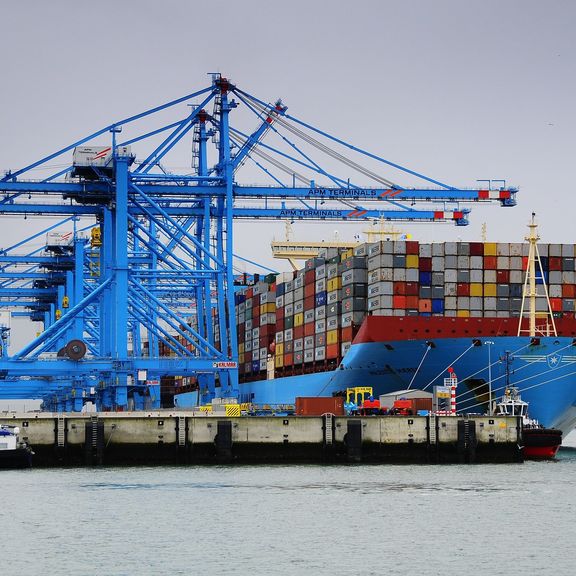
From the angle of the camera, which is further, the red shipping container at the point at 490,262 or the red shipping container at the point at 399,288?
the red shipping container at the point at 490,262

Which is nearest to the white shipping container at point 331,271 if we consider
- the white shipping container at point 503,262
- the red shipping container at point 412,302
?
the red shipping container at point 412,302

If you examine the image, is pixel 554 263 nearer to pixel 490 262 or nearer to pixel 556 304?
pixel 556 304

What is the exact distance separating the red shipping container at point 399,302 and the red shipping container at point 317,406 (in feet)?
20.0

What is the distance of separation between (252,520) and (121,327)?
3923cm

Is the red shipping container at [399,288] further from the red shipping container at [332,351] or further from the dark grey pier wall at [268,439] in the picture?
the dark grey pier wall at [268,439]

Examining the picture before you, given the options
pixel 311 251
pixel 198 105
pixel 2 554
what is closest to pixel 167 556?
pixel 2 554

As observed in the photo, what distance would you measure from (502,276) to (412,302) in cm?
499

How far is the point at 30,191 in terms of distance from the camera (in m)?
77.7

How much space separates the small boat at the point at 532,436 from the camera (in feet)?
208

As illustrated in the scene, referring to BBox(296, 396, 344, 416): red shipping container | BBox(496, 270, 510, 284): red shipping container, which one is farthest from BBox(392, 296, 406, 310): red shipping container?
BBox(296, 396, 344, 416): red shipping container

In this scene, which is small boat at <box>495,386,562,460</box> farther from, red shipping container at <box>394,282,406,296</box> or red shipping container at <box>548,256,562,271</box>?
red shipping container at <box>548,256,562,271</box>

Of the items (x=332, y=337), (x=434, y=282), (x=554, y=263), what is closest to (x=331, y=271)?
(x=332, y=337)

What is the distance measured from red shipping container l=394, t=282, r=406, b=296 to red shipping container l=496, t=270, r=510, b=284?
500cm

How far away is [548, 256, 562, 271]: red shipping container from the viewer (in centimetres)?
7175
